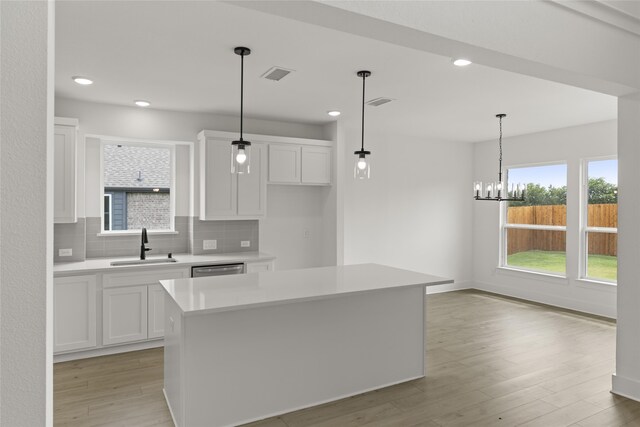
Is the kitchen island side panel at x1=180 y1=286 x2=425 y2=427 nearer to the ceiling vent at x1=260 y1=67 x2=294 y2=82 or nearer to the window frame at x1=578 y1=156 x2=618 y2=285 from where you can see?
the ceiling vent at x1=260 y1=67 x2=294 y2=82

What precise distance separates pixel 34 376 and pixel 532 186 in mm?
6931

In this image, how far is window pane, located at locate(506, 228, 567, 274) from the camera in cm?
621

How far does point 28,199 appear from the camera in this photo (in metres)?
1.22

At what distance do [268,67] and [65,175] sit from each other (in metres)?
2.45

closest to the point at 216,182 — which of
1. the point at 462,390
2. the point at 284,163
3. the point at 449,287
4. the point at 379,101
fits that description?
the point at 284,163

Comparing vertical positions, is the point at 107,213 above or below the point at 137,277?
above

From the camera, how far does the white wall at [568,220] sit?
5598mm

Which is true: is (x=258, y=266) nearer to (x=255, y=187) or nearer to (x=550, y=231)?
(x=255, y=187)

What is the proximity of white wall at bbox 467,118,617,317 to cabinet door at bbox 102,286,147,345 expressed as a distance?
→ 5249mm

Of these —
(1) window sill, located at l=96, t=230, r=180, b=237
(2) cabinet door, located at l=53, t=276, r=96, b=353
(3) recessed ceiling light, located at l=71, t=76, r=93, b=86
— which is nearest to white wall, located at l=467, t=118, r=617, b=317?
(1) window sill, located at l=96, t=230, r=180, b=237

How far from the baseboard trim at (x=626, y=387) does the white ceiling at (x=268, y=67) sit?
103 inches

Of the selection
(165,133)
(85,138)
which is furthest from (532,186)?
(85,138)

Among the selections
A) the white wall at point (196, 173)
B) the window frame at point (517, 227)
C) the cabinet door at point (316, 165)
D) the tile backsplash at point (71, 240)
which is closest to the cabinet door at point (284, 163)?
the cabinet door at point (316, 165)

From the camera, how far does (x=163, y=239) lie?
5000mm
